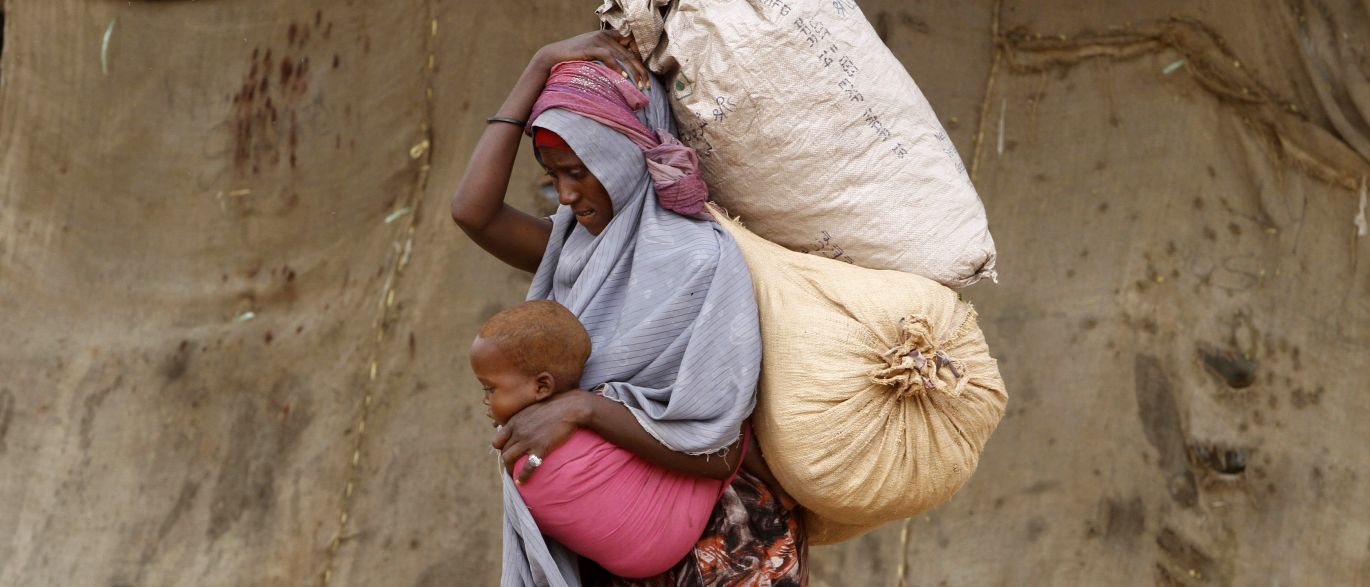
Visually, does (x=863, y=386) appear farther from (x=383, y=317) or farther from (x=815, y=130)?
(x=383, y=317)

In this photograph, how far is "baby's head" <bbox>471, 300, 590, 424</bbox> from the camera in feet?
7.18

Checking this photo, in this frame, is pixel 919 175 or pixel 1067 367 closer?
pixel 919 175

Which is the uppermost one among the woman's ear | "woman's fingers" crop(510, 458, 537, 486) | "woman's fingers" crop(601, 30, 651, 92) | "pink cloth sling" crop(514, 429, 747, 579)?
"woman's fingers" crop(601, 30, 651, 92)

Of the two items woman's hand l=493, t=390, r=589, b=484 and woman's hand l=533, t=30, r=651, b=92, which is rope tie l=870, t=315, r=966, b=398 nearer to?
woman's hand l=493, t=390, r=589, b=484

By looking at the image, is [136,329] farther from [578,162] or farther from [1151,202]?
[1151,202]

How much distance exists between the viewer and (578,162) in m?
2.33

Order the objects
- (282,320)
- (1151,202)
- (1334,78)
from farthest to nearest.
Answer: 1. (282,320)
2. (1151,202)
3. (1334,78)

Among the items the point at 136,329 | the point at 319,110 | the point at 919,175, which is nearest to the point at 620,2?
the point at 919,175

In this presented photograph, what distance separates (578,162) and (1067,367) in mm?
2204

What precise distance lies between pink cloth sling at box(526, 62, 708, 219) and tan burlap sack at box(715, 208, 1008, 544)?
0.36 ft

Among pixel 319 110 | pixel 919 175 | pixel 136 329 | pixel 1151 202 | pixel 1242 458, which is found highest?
pixel 919 175

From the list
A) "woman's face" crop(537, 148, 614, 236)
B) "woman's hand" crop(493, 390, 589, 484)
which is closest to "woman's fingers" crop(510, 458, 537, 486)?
"woman's hand" crop(493, 390, 589, 484)

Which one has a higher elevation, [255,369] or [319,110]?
[319,110]

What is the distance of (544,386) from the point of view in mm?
2225
